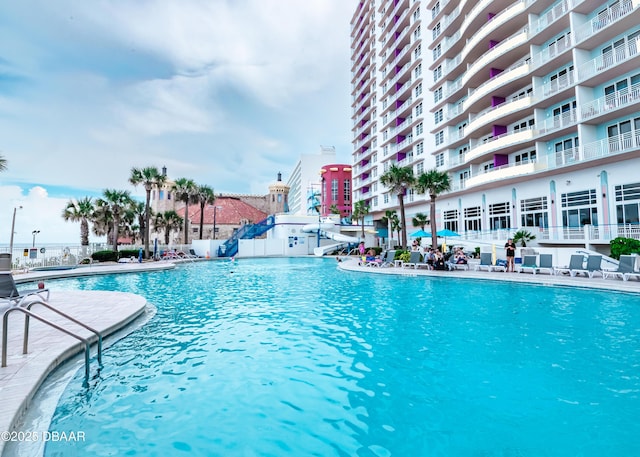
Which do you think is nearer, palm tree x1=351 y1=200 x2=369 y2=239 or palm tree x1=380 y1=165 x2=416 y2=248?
palm tree x1=380 y1=165 x2=416 y2=248

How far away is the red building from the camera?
66.2m

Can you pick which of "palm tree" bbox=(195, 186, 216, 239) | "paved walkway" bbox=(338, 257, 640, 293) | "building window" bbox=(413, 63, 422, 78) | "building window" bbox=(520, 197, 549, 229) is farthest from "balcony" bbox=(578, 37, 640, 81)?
"palm tree" bbox=(195, 186, 216, 239)

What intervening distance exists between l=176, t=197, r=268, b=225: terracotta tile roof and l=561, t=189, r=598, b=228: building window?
48744 millimetres

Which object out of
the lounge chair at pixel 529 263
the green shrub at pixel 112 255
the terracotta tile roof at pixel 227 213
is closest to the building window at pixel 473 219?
the lounge chair at pixel 529 263

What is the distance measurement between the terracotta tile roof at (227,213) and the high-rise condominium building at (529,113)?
118 feet

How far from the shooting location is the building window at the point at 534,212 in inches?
887

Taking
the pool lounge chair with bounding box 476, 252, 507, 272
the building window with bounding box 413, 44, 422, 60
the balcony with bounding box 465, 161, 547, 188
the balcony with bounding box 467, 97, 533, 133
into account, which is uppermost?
the building window with bounding box 413, 44, 422, 60

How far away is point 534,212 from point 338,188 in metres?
45.4

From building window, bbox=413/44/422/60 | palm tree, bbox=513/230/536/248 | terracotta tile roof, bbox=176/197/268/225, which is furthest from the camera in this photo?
terracotta tile roof, bbox=176/197/268/225

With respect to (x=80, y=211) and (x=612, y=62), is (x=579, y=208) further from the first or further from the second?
(x=80, y=211)

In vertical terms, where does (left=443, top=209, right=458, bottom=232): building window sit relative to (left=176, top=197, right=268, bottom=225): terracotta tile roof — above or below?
below

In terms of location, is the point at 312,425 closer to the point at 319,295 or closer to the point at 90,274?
the point at 319,295

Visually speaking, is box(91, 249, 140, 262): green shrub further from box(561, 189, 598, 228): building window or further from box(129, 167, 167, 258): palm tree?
box(561, 189, 598, 228): building window

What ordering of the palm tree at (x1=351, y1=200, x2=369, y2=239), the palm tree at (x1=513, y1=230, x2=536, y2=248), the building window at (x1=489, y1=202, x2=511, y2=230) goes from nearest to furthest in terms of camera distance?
the palm tree at (x1=513, y1=230, x2=536, y2=248) → the building window at (x1=489, y1=202, x2=511, y2=230) → the palm tree at (x1=351, y1=200, x2=369, y2=239)
